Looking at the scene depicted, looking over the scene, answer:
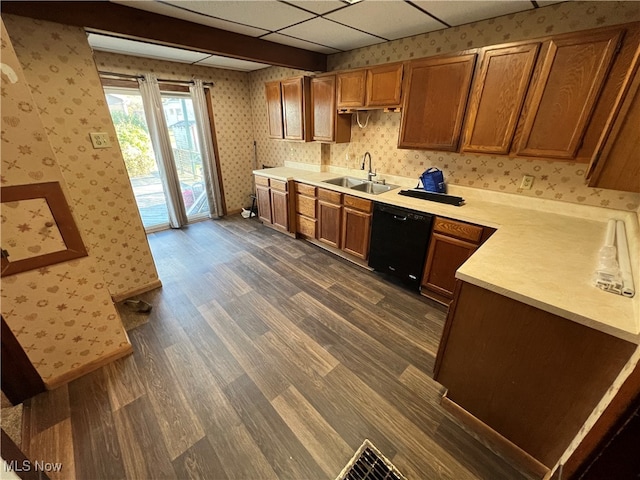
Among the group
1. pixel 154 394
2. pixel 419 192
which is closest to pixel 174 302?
pixel 154 394

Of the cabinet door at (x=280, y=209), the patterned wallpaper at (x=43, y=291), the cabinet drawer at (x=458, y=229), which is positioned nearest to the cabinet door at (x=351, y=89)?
the cabinet door at (x=280, y=209)

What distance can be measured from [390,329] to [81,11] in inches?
128

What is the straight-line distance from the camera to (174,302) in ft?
8.03

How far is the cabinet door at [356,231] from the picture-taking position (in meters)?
2.83

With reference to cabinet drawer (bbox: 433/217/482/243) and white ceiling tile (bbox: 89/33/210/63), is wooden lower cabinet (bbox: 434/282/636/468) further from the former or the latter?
white ceiling tile (bbox: 89/33/210/63)

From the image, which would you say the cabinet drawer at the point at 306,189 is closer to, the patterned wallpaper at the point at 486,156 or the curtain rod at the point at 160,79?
the patterned wallpaper at the point at 486,156

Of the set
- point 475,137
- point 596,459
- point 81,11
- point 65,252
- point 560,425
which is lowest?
point 560,425

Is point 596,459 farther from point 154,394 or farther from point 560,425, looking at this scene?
point 154,394

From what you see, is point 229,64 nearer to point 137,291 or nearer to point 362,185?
point 362,185

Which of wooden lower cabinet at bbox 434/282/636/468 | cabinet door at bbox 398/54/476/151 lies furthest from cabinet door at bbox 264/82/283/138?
wooden lower cabinet at bbox 434/282/636/468

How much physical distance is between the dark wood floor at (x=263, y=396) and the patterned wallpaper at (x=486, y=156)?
1.35m

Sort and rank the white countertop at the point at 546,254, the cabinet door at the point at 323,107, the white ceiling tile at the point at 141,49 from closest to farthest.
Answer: the white countertop at the point at 546,254, the white ceiling tile at the point at 141,49, the cabinet door at the point at 323,107

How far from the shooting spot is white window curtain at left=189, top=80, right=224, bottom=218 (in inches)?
151

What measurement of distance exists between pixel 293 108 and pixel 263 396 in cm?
328
